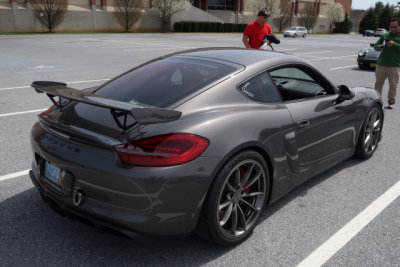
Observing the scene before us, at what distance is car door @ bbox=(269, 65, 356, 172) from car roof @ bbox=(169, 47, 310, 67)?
88 mm

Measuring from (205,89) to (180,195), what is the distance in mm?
883

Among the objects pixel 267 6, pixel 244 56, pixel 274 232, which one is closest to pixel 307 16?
pixel 267 6

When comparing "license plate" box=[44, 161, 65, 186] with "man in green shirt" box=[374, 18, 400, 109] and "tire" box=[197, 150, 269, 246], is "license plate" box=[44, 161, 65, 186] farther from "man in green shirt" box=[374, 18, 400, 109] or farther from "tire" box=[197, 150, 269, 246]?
"man in green shirt" box=[374, 18, 400, 109]

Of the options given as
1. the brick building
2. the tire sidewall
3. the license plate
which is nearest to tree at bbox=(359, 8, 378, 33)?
the brick building

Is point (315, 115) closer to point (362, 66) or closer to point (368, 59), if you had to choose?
point (368, 59)

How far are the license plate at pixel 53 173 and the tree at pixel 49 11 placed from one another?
1797 inches

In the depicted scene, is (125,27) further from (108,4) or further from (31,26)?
(31,26)

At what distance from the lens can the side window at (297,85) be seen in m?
3.92

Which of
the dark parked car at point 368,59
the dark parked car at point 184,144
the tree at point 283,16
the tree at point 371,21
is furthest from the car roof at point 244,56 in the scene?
the tree at point 371,21

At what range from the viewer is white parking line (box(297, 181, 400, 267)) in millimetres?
2785

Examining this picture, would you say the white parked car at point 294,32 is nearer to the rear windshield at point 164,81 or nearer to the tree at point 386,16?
the rear windshield at point 164,81

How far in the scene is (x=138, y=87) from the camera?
320cm

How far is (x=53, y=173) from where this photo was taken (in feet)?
9.01

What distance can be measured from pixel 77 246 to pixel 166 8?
52.6 meters
